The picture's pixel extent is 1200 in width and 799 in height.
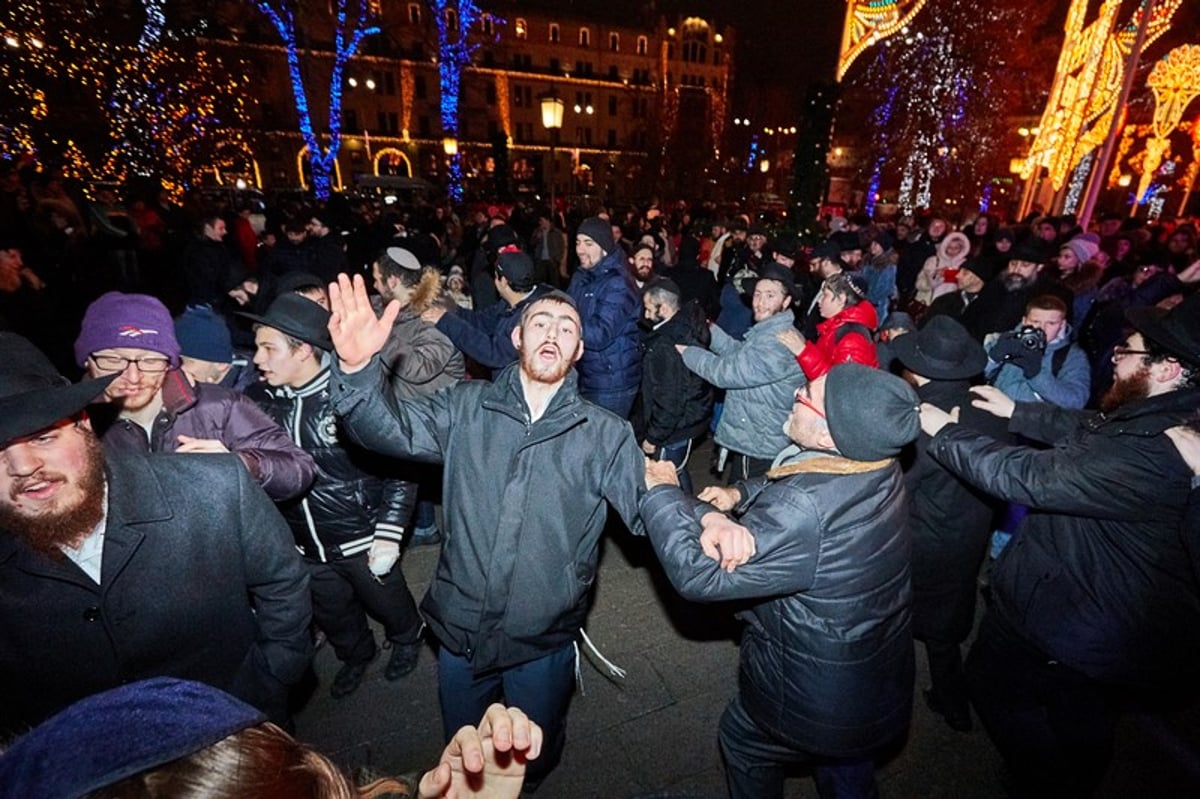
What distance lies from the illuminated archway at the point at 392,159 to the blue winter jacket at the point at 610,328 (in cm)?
6441

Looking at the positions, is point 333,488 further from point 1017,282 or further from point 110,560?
point 1017,282

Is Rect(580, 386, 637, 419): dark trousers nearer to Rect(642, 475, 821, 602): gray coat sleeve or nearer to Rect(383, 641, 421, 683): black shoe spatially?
Rect(383, 641, 421, 683): black shoe

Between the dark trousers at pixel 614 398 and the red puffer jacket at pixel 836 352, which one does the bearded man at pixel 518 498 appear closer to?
the red puffer jacket at pixel 836 352

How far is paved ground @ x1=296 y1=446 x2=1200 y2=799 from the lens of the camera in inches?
121

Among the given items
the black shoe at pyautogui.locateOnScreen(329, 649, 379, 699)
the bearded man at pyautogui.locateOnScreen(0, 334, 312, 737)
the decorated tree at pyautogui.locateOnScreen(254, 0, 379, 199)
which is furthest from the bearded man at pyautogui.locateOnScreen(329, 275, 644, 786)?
the decorated tree at pyautogui.locateOnScreen(254, 0, 379, 199)

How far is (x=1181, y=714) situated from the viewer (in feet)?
11.6

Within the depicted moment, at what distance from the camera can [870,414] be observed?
2.01 m

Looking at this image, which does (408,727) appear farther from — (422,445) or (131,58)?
(131,58)

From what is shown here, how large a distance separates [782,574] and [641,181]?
43.4 meters

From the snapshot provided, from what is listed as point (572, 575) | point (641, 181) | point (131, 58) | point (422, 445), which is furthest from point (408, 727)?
point (641, 181)

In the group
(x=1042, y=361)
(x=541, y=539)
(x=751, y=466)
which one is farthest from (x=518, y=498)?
(x=1042, y=361)

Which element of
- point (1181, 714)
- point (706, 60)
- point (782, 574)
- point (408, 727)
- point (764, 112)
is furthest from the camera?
point (706, 60)

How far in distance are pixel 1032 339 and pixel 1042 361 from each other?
46 cm

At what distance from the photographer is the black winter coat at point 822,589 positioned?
2070 millimetres
